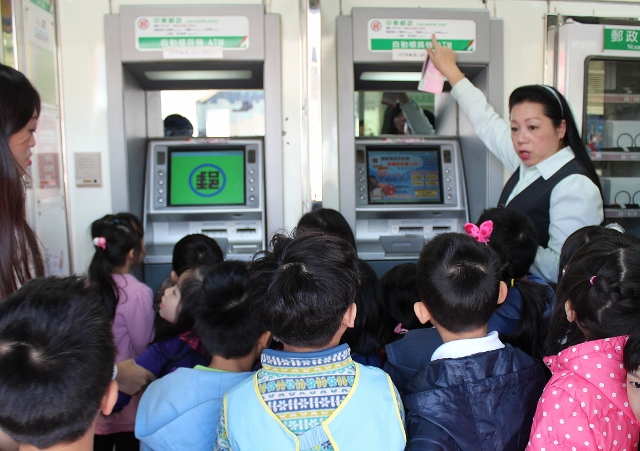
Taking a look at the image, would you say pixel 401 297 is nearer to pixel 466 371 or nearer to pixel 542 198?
pixel 466 371

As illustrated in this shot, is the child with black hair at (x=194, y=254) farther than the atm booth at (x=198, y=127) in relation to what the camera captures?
No

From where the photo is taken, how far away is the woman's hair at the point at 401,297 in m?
2.00

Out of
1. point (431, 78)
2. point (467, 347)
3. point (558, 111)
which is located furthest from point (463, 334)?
point (431, 78)

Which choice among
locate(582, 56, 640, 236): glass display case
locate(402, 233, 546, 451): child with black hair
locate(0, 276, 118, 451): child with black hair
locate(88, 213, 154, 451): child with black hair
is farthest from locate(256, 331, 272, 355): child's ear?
locate(582, 56, 640, 236): glass display case

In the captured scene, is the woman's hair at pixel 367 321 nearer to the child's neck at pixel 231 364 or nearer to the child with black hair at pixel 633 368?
the child's neck at pixel 231 364

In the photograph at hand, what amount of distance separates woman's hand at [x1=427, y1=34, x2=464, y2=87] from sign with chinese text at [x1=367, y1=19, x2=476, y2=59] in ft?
0.17

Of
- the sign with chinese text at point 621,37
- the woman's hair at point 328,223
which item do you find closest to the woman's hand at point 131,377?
the woman's hair at point 328,223

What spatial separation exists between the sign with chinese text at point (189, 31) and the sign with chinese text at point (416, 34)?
73 cm

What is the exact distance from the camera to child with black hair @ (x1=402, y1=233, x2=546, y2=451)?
4.29 ft

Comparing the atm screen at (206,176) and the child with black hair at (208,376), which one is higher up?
the atm screen at (206,176)

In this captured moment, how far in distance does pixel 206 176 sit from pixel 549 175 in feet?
6.53

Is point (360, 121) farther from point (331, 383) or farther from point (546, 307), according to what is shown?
point (331, 383)

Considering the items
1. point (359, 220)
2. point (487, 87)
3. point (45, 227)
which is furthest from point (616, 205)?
point (45, 227)

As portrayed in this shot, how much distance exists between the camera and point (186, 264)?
251 cm
